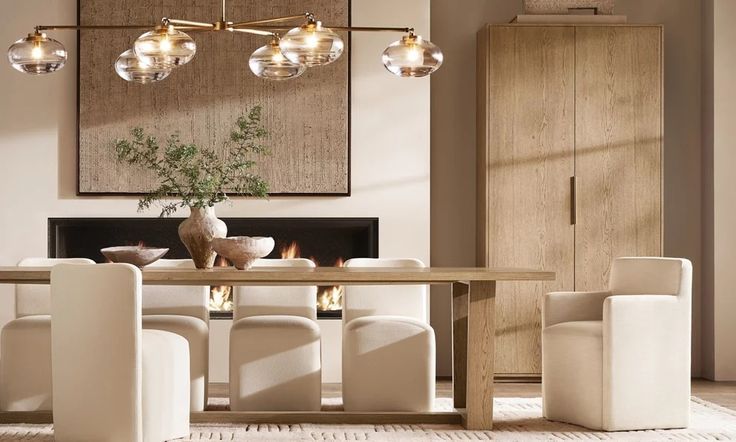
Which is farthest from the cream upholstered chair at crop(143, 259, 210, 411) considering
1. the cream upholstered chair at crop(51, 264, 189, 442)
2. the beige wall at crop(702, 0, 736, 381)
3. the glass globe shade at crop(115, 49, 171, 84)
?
the beige wall at crop(702, 0, 736, 381)

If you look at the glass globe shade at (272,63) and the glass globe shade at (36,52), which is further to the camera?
the glass globe shade at (272,63)

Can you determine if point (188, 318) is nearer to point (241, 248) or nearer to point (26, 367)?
point (241, 248)

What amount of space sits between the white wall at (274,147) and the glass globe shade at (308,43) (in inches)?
90.5

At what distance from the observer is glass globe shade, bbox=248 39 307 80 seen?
435 cm

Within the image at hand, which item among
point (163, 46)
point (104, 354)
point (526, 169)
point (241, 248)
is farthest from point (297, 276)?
point (526, 169)

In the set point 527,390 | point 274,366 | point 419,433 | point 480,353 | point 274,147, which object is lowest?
point 527,390

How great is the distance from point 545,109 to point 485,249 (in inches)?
38.8

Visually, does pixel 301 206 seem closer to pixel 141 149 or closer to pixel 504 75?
pixel 141 149

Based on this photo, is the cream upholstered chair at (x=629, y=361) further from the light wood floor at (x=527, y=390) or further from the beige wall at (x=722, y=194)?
the beige wall at (x=722, y=194)

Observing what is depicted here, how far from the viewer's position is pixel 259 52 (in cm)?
436

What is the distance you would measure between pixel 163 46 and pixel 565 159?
10.2 ft

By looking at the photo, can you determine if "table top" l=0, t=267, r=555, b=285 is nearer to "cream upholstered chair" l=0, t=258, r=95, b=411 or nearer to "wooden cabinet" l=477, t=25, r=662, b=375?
"cream upholstered chair" l=0, t=258, r=95, b=411

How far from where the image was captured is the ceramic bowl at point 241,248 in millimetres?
4446

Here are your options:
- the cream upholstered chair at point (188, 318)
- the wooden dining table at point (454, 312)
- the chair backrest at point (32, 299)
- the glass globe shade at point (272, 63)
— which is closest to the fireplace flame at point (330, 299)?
the cream upholstered chair at point (188, 318)
